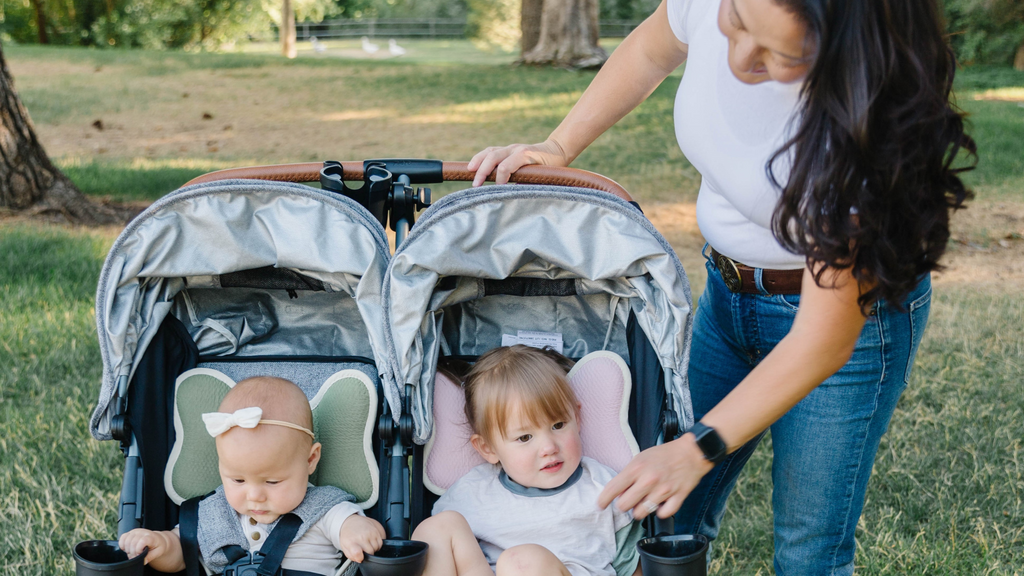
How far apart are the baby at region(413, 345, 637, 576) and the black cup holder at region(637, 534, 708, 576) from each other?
21 centimetres

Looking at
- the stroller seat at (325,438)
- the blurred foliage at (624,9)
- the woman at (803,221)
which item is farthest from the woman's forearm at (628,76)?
the blurred foliage at (624,9)

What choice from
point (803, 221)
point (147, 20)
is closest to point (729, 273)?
point (803, 221)

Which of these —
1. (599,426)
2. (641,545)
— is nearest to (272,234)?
(599,426)

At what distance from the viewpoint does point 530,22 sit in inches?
612

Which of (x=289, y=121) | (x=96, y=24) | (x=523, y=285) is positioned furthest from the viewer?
(x=96, y=24)

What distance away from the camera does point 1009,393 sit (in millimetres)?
3732

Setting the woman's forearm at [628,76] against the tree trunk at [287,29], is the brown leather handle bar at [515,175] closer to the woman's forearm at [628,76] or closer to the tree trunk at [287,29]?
the woman's forearm at [628,76]

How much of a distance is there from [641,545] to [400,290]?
781 millimetres

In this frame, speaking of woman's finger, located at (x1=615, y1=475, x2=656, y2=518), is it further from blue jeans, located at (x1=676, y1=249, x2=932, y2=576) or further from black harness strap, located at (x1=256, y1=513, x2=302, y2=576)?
black harness strap, located at (x1=256, y1=513, x2=302, y2=576)

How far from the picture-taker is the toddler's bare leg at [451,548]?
1.84m

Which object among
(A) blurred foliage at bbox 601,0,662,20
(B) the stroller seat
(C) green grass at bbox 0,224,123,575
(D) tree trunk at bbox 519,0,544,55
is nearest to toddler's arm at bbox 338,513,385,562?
(B) the stroller seat

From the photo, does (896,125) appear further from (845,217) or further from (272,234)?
(272,234)

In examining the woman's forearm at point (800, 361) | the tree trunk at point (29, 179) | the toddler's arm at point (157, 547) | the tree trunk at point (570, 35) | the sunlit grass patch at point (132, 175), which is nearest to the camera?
the woman's forearm at point (800, 361)

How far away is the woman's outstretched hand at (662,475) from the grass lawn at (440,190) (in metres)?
0.81
